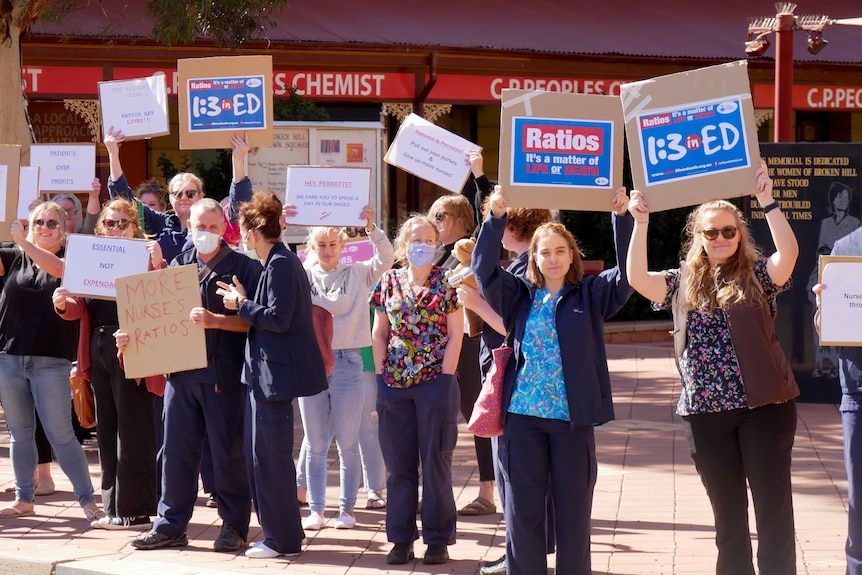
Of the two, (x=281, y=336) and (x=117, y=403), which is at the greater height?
(x=281, y=336)

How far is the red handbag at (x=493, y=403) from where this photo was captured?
225 inches

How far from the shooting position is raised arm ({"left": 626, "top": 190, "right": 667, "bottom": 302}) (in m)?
5.38

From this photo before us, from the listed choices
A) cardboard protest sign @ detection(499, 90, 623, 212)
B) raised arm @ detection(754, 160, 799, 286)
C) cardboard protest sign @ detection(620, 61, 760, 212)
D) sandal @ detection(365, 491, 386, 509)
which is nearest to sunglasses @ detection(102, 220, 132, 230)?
sandal @ detection(365, 491, 386, 509)

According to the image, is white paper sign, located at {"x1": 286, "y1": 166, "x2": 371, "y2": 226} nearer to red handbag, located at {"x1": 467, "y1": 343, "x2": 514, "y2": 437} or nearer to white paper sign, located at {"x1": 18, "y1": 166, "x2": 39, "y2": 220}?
white paper sign, located at {"x1": 18, "y1": 166, "x2": 39, "y2": 220}

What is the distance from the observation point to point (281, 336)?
257 inches

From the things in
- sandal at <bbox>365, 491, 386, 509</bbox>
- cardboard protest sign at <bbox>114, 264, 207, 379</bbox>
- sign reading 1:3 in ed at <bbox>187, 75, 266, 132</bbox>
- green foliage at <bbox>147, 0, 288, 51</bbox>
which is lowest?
sandal at <bbox>365, 491, 386, 509</bbox>

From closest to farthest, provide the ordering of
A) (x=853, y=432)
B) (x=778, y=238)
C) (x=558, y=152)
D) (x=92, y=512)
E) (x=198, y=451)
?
1. (x=778, y=238)
2. (x=853, y=432)
3. (x=558, y=152)
4. (x=198, y=451)
5. (x=92, y=512)

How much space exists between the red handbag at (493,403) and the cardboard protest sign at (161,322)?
5.53ft

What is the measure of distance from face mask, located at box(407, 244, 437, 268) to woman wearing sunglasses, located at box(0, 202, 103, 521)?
7.70ft

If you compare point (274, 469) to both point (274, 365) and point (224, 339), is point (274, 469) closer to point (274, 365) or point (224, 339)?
point (274, 365)

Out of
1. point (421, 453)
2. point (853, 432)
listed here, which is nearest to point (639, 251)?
point (853, 432)

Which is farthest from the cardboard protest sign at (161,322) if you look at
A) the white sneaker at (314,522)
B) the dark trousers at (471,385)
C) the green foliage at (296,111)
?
the green foliage at (296,111)

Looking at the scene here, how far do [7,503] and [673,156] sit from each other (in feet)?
15.9

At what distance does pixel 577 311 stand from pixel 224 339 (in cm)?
210
